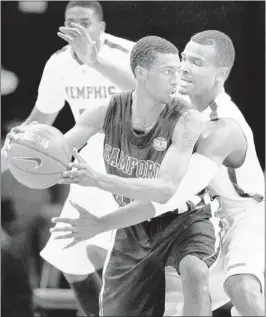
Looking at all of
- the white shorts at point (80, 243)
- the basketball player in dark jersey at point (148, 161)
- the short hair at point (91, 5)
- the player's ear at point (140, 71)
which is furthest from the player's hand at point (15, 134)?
the short hair at point (91, 5)

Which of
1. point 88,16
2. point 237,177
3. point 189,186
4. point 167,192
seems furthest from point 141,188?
point 88,16

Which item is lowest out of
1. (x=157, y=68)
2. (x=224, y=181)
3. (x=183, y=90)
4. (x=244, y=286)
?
(x=244, y=286)

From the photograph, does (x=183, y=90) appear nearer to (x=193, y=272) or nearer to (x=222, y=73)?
(x=222, y=73)

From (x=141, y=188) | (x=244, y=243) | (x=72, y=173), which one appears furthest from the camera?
(x=244, y=243)

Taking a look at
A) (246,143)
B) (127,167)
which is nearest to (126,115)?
(127,167)

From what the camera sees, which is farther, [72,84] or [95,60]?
[72,84]

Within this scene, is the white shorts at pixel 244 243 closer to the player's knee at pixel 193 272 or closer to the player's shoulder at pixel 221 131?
the player's knee at pixel 193 272

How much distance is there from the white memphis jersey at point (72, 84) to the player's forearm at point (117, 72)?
0.04 meters

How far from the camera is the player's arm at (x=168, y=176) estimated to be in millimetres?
3301

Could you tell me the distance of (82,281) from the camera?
3.79m

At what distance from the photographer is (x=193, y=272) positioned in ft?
11.0

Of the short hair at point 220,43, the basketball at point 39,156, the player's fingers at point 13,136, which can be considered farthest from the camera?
the short hair at point 220,43

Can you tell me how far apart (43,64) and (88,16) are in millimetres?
341

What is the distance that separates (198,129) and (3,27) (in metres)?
1.17
